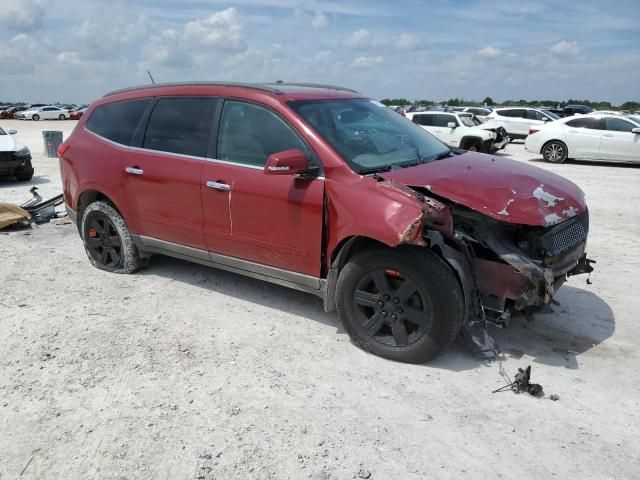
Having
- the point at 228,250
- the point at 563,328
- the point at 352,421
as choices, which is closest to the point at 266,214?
the point at 228,250

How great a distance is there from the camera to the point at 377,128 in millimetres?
4602

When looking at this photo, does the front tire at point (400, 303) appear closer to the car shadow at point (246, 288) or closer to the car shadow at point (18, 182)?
the car shadow at point (246, 288)

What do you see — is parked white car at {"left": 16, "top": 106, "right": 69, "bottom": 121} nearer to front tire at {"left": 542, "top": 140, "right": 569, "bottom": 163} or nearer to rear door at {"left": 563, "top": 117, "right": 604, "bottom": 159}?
front tire at {"left": 542, "top": 140, "right": 569, "bottom": 163}

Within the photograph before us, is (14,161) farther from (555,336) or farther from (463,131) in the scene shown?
(463,131)

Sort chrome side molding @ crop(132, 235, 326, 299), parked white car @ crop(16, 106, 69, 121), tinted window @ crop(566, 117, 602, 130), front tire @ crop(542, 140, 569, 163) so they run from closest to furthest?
chrome side molding @ crop(132, 235, 326, 299), tinted window @ crop(566, 117, 602, 130), front tire @ crop(542, 140, 569, 163), parked white car @ crop(16, 106, 69, 121)

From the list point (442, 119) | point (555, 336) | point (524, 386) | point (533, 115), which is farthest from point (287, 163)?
point (533, 115)

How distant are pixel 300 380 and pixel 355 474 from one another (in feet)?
3.17

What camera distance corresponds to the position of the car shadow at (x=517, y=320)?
395 centimetres

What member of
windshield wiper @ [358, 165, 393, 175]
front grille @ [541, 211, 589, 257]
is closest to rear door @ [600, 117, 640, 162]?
front grille @ [541, 211, 589, 257]

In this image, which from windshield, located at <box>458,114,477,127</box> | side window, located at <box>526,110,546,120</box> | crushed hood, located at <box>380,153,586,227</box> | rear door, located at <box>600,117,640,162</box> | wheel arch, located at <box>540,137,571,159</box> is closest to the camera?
crushed hood, located at <box>380,153,586,227</box>

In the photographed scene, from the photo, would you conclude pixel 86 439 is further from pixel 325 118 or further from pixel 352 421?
pixel 325 118

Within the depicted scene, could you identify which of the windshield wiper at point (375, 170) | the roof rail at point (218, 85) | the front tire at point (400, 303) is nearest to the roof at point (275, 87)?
the roof rail at point (218, 85)

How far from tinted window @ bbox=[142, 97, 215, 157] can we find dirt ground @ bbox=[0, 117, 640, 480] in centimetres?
135

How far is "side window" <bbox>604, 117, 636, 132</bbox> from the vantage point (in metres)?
15.8
